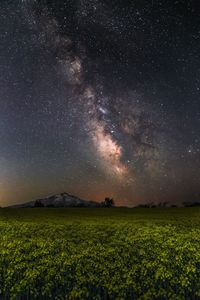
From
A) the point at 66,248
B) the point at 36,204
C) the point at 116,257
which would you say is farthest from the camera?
the point at 36,204

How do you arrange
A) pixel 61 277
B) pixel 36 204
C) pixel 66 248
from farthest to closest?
pixel 36 204 < pixel 66 248 < pixel 61 277

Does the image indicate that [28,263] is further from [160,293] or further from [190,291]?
[190,291]

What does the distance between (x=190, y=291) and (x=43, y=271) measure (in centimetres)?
602

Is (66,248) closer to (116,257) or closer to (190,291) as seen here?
(116,257)

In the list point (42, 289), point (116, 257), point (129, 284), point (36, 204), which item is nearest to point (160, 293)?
point (129, 284)

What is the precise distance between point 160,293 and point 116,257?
2259 mm

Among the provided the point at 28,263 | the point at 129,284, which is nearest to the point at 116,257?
the point at 129,284

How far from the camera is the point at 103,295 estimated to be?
50.4 ft

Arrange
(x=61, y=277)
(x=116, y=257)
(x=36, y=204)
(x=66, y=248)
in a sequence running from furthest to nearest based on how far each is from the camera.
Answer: (x=36, y=204)
(x=66, y=248)
(x=116, y=257)
(x=61, y=277)

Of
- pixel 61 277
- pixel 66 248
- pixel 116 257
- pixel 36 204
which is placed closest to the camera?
pixel 61 277

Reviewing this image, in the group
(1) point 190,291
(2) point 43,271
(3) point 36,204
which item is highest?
(3) point 36,204

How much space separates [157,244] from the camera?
706 inches

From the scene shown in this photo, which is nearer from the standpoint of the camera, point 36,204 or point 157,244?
point 157,244

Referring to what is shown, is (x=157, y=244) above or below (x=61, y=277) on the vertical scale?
above
